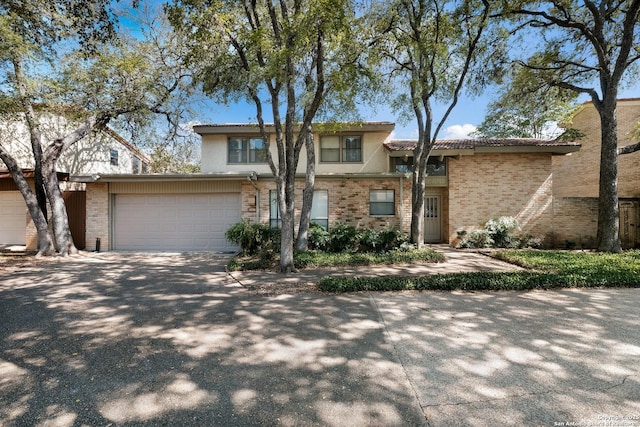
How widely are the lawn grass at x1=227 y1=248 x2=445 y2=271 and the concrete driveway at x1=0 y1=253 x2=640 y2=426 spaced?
2.55 meters

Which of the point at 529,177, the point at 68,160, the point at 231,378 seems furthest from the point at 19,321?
the point at 529,177

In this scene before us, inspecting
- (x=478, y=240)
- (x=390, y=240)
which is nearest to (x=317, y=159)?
(x=390, y=240)

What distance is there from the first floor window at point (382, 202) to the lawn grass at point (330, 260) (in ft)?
9.47

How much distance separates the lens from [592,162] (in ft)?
52.0

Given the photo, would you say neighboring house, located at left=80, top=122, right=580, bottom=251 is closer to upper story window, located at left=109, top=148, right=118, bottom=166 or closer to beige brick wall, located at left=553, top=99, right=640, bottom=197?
beige brick wall, located at left=553, top=99, right=640, bottom=197

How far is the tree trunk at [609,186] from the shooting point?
10.2 metres

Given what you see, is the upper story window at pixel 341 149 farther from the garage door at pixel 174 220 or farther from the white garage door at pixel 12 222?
the white garage door at pixel 12 222

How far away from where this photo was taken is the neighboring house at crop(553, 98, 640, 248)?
1181 centimetres

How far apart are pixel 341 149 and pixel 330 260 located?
6.59 m

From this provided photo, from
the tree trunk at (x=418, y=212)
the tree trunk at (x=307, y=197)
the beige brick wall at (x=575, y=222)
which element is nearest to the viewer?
the tree trunk at (x=307, y=197)

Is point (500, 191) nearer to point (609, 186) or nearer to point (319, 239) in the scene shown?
point (609, 186)

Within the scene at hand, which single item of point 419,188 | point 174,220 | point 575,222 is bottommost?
point 575,222

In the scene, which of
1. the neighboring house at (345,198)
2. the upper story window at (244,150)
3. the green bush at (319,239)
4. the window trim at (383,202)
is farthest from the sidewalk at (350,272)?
the upper story window at (244,150)

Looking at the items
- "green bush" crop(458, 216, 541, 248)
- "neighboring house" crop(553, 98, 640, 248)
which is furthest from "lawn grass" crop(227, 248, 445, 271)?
"neighboring house" crop(553, 98, 640, 248)
